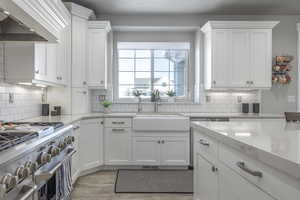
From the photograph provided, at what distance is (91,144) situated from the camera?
3.56 metres

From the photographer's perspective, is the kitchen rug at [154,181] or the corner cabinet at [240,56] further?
the corner cabinet at [240,56]

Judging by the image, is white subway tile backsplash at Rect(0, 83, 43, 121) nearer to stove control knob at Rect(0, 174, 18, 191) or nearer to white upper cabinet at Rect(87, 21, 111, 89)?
white upper cabinet at Rect(87, 21, 111, 89)

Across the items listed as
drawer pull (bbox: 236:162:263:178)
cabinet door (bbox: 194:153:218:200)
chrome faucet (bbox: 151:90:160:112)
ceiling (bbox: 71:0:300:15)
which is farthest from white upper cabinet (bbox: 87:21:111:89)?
drawer pull (bbox: 236:162:263:178)

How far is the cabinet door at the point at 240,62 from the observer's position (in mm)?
4035

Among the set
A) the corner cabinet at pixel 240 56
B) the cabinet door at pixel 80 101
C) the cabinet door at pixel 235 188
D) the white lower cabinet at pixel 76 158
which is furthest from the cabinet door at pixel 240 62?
the cabinet door at pixel 235 188

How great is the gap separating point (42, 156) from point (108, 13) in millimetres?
3406

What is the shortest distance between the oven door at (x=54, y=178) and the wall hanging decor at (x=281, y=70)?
372 cm

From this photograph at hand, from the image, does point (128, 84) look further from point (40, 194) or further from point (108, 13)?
point (40, 194)

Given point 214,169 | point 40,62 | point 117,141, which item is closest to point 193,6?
point 117,141

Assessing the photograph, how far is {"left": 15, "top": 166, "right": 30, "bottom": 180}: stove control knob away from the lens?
1096mm

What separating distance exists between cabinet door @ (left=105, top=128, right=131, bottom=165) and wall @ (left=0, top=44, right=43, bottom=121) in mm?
1057

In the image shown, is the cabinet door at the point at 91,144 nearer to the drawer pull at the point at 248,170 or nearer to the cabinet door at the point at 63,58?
the cabinet door at the point at 63,58

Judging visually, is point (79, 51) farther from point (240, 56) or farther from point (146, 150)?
point (240, 56)

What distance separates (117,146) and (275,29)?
343cm
